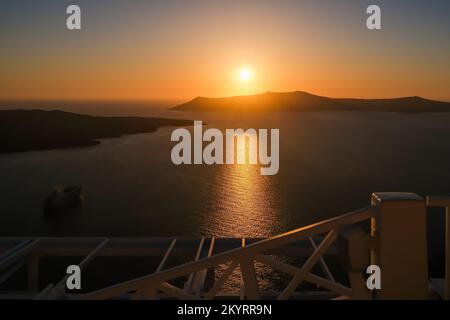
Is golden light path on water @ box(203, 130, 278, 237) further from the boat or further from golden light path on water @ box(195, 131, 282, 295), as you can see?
the boat

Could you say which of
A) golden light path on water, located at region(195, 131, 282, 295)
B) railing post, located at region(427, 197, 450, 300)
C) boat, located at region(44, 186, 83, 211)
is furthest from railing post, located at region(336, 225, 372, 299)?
boat, located at region(44, 186, 83, 211)

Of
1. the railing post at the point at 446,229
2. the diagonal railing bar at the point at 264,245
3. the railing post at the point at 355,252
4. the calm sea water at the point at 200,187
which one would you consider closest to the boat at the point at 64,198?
the calm sea water at the point at 200,187

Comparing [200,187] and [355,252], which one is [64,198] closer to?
[200,187]

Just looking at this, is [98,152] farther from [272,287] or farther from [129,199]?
[272,287]

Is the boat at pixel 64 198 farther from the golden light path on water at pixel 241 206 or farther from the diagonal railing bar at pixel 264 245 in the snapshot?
the diagonal railing bar at pixel 264 245

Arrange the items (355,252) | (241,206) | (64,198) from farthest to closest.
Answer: (64,198) < (241,206) < (355,252)

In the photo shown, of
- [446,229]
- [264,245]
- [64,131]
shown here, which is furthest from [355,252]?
[64,131]
